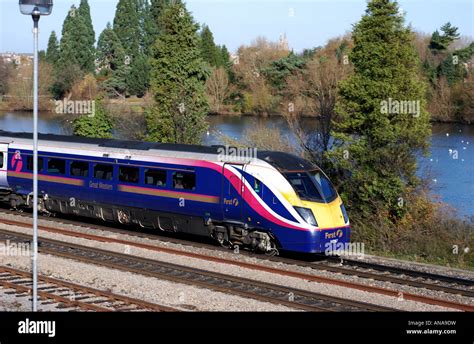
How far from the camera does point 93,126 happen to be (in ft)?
133

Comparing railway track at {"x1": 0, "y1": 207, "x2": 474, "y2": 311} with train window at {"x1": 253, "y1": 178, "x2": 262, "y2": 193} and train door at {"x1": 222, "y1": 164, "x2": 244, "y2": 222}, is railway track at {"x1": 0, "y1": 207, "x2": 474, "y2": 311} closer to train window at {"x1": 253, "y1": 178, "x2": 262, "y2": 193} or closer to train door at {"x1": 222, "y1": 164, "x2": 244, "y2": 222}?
train door at {"x1": 222, "y1": 164, "x2": 244, "y2": 222}

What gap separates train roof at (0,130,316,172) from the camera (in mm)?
19125

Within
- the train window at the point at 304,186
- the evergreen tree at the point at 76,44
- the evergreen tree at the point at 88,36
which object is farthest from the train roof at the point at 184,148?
the evergreen tree at the point at 88,36

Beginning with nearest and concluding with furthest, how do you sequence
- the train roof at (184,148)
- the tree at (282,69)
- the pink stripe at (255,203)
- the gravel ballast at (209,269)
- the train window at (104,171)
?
1. the gravel ballast at (209,269)
2. the pink stripe at (255,203)
3. the train roof at (184,148)
4. the train window at (104,171)
5. the tree at (282,69)

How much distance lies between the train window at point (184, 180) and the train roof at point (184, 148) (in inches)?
27.4

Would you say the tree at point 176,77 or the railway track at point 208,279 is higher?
the tree at point 176,77

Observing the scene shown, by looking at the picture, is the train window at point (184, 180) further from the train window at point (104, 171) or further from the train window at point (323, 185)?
the train window at point (323, 185)

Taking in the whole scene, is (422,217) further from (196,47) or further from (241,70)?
(241,70)

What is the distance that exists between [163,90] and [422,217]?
15.8m

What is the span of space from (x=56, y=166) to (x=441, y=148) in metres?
27.6

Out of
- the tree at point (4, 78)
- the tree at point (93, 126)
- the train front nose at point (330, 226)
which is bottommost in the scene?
the train front nose at point (330, 226)

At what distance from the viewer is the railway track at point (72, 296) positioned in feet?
45.8

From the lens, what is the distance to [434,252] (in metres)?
21.5
